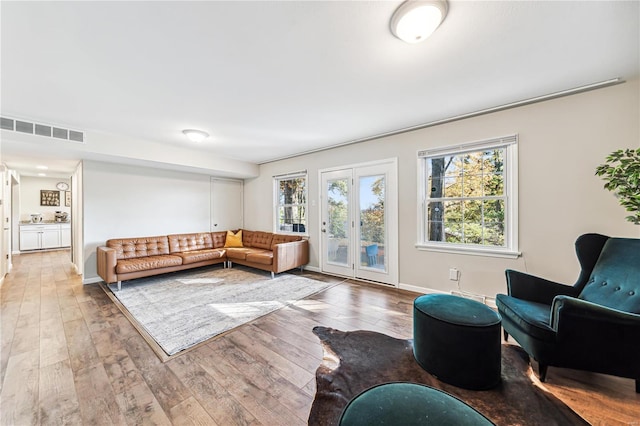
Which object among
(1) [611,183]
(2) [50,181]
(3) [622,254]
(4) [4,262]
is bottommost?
(4) [4,262]

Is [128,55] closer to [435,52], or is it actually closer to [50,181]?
[435,52]

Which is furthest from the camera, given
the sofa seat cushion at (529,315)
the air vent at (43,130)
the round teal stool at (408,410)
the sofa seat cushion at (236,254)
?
the sofa seat cushion at (236,254)

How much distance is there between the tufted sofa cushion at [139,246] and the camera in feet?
14.2

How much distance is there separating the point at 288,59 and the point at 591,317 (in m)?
2.91

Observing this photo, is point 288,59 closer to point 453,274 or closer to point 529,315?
point 529,315

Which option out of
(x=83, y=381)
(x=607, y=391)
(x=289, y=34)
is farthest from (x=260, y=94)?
(x=607, y=391)

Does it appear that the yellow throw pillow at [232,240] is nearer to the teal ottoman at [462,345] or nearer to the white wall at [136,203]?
the white wall at [136,203]

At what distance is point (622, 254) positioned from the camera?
6.58 ft

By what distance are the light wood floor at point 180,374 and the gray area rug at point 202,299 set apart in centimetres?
19

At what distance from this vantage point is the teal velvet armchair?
158 cm

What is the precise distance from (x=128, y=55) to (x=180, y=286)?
3319mm

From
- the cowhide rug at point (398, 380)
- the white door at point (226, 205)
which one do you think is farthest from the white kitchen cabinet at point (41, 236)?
the cowhide rug at point (398, 380)

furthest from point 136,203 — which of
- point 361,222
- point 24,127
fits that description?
point 361,222

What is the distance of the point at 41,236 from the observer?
7.10m
